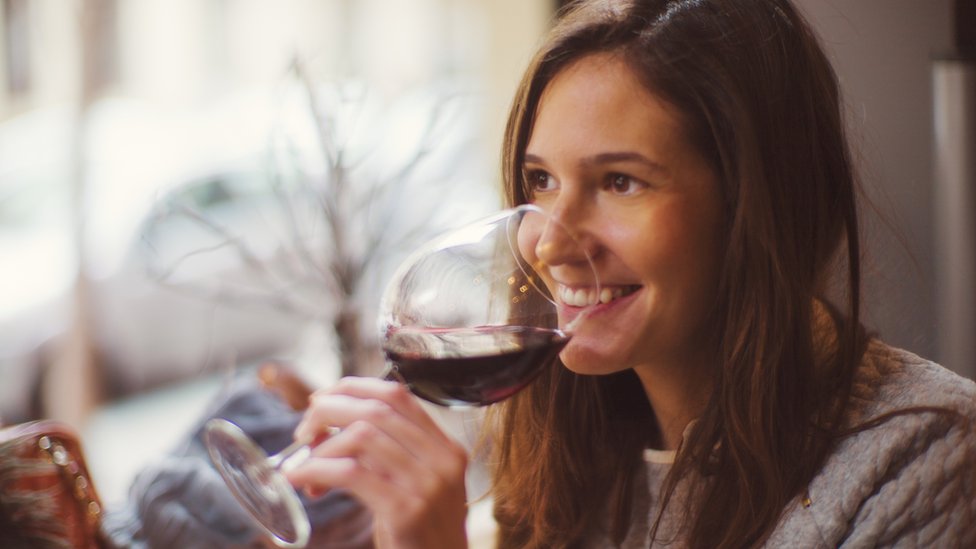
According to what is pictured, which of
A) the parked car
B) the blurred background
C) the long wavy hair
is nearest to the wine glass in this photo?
the long wavy hair

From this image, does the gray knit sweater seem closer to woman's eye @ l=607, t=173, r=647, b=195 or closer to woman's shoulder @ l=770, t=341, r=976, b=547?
woman's shoulder @ l=770, t=341, r=976, b=547

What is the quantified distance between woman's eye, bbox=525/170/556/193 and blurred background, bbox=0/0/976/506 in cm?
44

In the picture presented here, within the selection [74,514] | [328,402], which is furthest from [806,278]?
[74,514]

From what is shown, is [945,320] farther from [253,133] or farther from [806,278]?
[253,133]

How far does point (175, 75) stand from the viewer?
13.1 feet

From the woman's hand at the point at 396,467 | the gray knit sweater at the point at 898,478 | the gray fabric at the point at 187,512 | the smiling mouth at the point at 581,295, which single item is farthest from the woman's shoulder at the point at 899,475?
the gray fabric at the point at 187,512

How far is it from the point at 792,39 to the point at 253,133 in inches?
127

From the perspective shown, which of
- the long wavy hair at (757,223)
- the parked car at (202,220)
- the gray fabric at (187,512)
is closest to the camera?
the long wavy hair at (757,223)

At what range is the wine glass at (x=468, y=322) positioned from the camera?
3.81ft

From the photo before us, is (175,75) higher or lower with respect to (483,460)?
higher

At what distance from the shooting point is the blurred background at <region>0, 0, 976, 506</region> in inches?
62.7

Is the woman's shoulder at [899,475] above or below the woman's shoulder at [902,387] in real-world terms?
below

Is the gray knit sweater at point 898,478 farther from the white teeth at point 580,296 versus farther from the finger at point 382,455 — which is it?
the finger at point 382,455

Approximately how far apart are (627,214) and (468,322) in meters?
0.23
